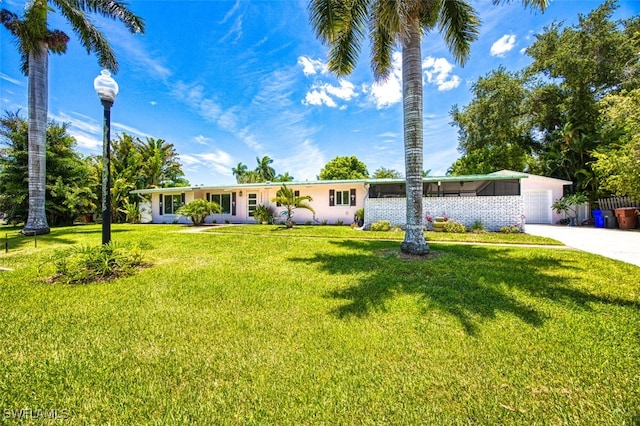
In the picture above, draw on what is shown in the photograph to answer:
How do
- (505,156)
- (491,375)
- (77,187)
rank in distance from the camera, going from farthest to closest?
(505,156) < (77,187) < (491,375)

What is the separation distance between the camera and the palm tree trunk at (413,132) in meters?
7.29

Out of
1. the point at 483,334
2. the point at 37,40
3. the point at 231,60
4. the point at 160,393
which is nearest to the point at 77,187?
the point at 37,40

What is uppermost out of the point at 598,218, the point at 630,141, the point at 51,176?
the point at 51,176

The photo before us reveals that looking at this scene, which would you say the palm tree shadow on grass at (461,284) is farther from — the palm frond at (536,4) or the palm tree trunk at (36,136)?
the palm tree trunk at (36,136)

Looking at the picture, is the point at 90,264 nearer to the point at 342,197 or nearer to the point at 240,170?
the point at 342,197

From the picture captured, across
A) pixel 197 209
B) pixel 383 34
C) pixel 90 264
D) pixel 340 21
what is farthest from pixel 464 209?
pixel 197 209

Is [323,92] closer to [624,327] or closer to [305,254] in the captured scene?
[305,254]

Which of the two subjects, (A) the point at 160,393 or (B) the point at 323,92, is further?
(B) the point at 323,92

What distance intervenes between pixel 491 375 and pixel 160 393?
9.94 feet

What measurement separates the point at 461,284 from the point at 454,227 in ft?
28.8

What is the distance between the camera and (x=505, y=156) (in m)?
24.2

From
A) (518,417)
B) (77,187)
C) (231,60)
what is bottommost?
(518,417)

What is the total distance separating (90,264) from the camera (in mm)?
5629

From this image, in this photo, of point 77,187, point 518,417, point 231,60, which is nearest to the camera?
point 518,417
